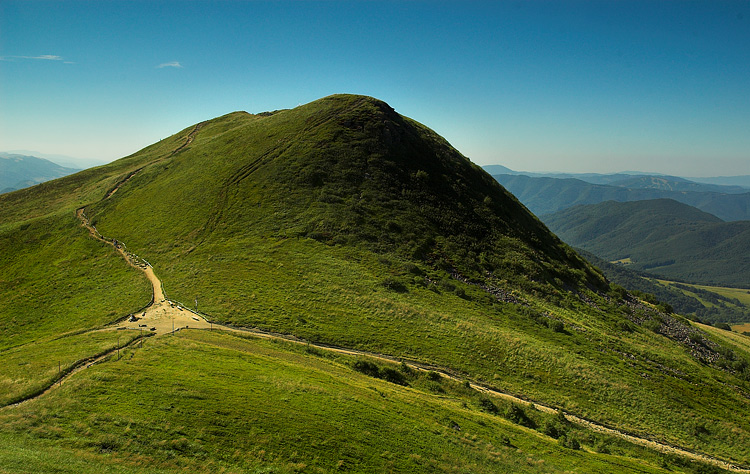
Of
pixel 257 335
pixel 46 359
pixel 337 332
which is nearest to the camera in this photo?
pixel 46 359

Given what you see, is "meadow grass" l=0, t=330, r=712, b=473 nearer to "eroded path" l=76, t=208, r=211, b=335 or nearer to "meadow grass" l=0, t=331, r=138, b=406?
"meadow grass" l=0, t=331, r=138, b=406

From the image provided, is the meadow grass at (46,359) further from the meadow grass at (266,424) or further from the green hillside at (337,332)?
the meadow grass at (266,424)

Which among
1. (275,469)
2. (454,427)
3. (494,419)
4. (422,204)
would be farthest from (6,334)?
(422,204)

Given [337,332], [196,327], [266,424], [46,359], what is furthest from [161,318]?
[266,424]

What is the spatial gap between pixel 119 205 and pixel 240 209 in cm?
3668

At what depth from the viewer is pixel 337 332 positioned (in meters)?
41.9

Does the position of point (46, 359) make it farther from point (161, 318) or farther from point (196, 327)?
point (196, 327)

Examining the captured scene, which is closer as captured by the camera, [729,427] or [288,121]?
[729,427]

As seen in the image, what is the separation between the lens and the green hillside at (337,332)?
21.4 m

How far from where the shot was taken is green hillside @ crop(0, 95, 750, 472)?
21406 mm

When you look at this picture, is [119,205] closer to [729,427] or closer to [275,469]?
[275,469]

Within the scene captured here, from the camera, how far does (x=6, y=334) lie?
41.6 metres

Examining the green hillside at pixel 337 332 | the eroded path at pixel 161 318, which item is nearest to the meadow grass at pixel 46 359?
the green hillside at pixel 337 332

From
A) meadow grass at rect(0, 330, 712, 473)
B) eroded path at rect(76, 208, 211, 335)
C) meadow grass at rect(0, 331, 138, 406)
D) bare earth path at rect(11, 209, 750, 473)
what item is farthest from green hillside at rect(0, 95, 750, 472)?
eroded path at rect(76, 208, 211, 335)
